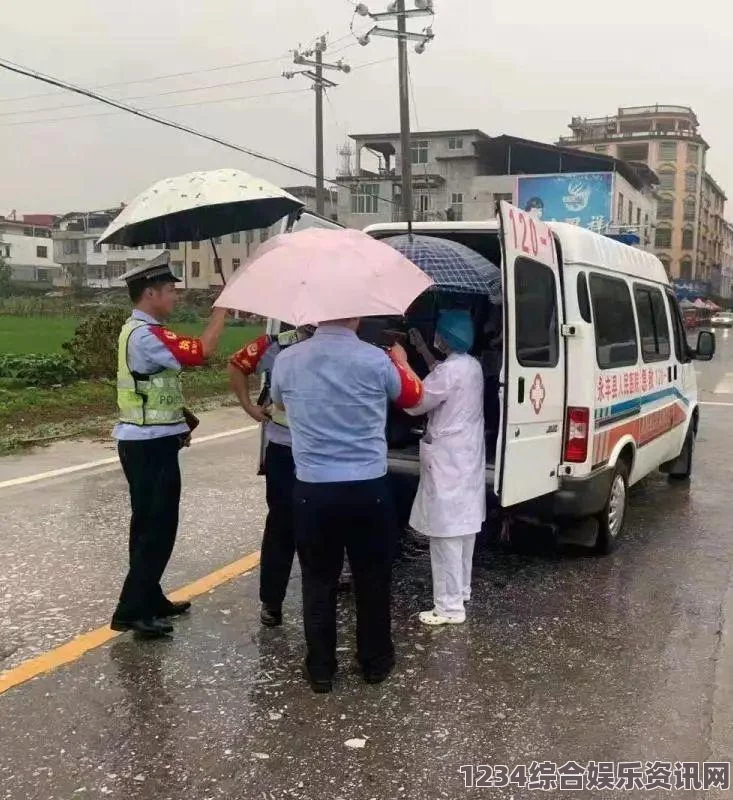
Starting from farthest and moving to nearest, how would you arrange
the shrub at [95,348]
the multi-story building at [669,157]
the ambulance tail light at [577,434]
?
the multi-story building at [669,157] < the shrub at [95,348] < the ambulance tail light at [577,434]

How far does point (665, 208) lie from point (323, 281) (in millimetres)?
107874

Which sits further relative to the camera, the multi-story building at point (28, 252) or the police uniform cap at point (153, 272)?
the multi-story building at point (28, 252)

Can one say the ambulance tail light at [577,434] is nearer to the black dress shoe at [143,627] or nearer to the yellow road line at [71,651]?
the yellow road line at [71,651]

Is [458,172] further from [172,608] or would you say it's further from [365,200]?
[172,608]

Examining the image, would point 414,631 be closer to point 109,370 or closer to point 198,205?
point 198,205

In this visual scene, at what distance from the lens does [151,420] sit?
3.96m

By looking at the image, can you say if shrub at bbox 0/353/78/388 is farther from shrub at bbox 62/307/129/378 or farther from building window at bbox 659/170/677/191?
building window at bbox 659/170/677/191

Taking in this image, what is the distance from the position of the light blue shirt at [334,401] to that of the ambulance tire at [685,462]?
5.34 metres

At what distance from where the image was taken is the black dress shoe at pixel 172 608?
4398 millimetres

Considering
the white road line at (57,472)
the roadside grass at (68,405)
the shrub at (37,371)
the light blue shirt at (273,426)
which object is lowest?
the white road line at (57,472)

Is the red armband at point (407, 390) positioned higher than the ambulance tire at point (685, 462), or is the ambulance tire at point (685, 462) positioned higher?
the red armband at point (407, 390)

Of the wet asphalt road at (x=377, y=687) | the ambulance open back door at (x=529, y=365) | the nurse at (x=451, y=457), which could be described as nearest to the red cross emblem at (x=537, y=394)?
the ambulance open back door at (x=529, y=365)

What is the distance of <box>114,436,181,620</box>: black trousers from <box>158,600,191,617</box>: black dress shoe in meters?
0.22

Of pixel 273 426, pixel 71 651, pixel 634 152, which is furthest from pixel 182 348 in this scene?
pixel 634 152
